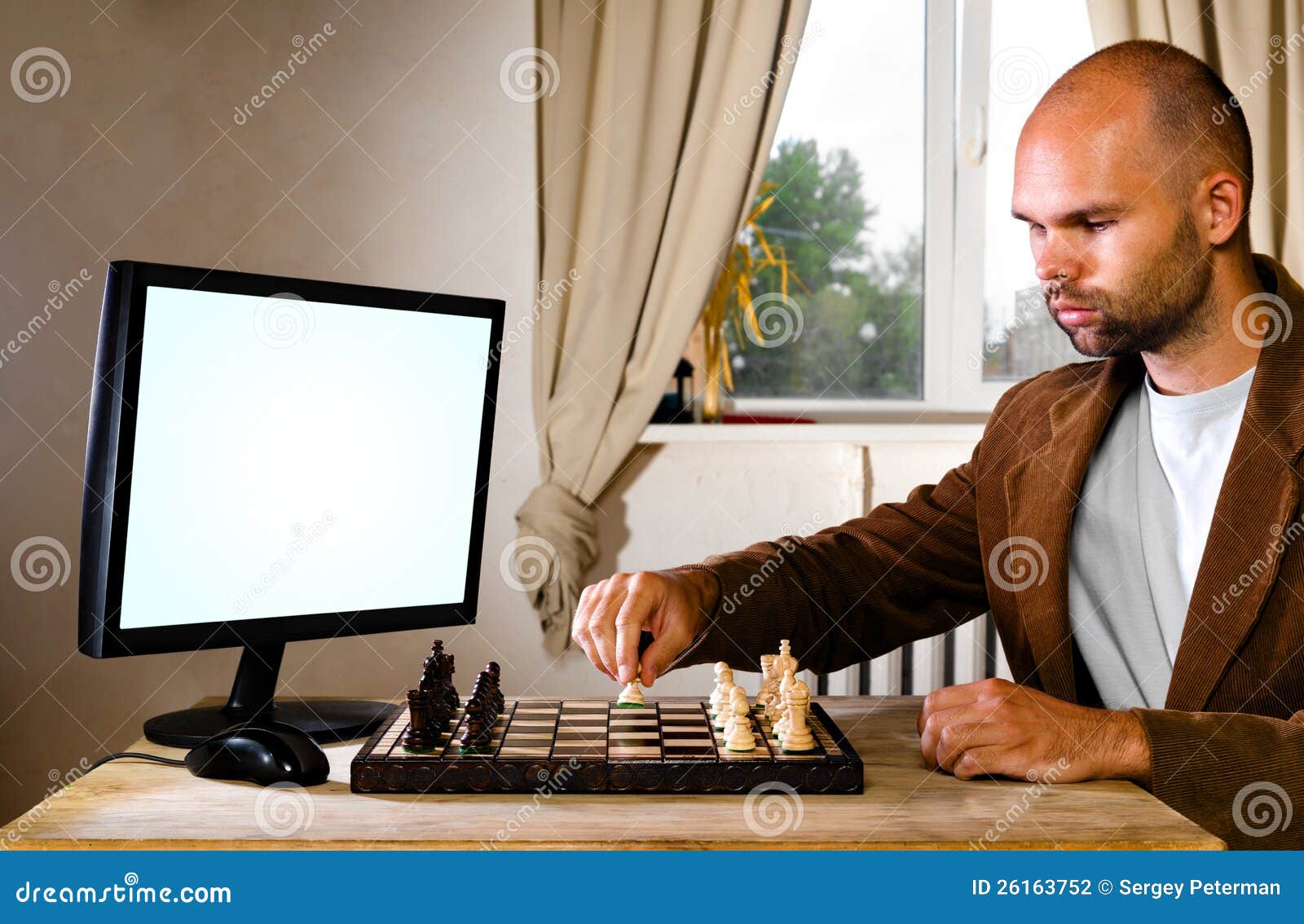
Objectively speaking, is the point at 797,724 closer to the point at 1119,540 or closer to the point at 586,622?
the point at 586,622

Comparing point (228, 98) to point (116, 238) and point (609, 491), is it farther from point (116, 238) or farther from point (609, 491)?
point (609, 491)

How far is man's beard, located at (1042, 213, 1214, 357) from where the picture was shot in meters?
1.49

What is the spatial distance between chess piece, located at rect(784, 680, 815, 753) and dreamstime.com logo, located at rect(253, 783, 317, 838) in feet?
1.54

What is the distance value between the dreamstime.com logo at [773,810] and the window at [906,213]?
6.09ft

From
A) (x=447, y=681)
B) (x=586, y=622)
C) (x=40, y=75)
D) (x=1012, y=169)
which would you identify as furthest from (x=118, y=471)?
(x=1012, y=169)

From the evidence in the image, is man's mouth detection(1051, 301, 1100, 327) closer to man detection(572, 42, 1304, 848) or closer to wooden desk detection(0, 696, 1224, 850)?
man detection(572, 42, 1304, 848)

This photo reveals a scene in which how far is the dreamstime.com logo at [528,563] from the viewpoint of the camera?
2.56m

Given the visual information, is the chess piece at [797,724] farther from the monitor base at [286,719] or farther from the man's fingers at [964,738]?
the monitor base at [286,719]

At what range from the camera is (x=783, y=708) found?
1.22m

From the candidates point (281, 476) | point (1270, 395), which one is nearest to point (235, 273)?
point (281, 476)

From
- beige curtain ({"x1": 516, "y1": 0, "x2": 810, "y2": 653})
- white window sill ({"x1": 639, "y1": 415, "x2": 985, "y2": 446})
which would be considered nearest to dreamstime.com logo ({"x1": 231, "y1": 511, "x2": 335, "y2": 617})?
beige curtain ({"x1": 516, "y1": 0, "x2": 810, "y2": 653})

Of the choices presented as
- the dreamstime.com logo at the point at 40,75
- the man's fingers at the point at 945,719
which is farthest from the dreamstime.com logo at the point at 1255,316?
the dreamstime.com logo at the point at 40,75

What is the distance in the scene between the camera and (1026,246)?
2885 millimetres

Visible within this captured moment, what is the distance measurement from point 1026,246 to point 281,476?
2.13m
